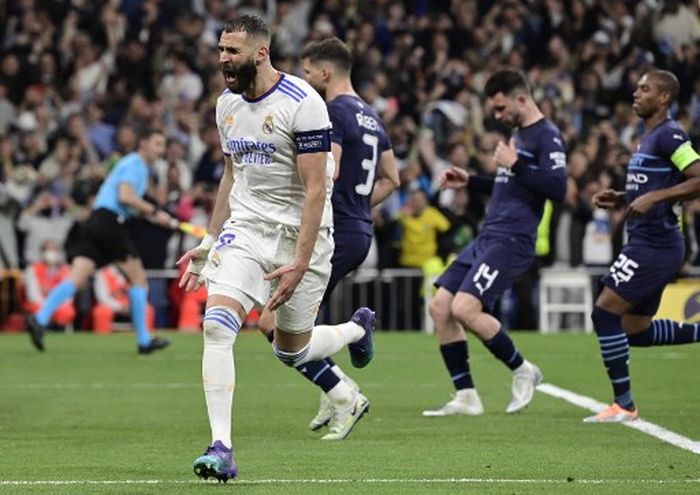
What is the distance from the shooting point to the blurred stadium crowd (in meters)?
23.5

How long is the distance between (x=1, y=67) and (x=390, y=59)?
5.97 meters

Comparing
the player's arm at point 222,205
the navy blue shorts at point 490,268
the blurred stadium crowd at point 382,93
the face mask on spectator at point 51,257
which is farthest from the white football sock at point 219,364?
the face mask on spectator at point 51,257

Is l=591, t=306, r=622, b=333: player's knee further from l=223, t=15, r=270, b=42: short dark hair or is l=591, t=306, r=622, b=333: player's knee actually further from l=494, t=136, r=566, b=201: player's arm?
l=223, t=15, r=270, b=42: short dark hair

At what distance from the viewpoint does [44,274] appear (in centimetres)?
2281

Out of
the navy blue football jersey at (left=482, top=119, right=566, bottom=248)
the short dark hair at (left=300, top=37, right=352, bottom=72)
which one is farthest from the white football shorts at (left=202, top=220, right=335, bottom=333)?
the navy blue football jersey at (left=482, top=119, right=566, bottom=248)

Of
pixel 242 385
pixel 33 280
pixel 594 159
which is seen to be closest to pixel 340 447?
pixel 242 385

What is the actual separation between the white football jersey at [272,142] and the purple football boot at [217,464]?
1290 millimetres

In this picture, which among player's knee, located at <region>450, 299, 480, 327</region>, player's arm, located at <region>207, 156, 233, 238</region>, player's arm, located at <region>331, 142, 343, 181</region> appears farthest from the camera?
player's knee, located at <region>450, 299, 480, 327</region>

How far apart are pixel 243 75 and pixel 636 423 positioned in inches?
161

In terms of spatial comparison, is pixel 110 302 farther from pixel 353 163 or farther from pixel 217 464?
pixel 217 464

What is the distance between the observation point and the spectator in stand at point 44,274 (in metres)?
22.7

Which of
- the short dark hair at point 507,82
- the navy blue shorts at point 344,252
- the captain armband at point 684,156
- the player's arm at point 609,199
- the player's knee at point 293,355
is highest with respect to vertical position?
the short dark hair at point 507,82

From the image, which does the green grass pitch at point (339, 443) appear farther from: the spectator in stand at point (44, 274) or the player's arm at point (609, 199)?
the spectator in stand at point (44, 274)

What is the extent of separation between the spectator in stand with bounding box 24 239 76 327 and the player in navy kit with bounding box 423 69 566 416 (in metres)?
11.3
